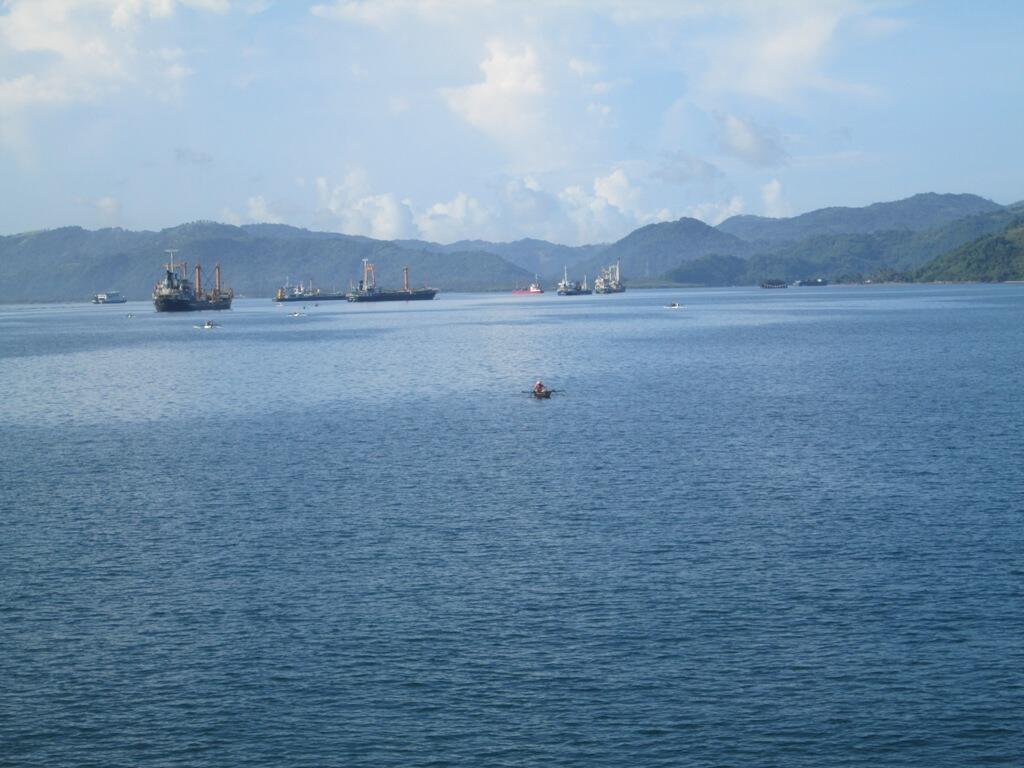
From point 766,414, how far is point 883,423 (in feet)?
27.9

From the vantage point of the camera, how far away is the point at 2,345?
180875mm

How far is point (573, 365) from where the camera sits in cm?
12319

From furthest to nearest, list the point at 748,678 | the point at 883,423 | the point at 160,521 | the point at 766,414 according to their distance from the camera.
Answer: the point at 766,414 < the point at 883,423 < the point at 160,521 < the point at 748,678

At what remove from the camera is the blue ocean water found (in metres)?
27.9

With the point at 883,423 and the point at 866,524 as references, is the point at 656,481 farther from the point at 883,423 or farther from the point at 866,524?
the point at 883,423

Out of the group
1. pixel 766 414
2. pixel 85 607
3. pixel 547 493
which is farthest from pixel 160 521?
pixel 766 414

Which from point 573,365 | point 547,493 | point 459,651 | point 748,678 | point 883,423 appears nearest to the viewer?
point 748,678

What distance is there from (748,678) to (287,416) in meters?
55.7

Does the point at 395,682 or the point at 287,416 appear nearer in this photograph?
the point at 395,682

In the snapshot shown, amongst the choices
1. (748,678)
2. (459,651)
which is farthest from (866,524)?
(459,651)

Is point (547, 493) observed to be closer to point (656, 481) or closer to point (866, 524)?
point (656, 481)

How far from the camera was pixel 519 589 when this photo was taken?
1480 inches

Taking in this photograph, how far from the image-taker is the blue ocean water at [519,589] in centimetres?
2788

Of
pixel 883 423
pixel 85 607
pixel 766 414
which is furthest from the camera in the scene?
pixel 766 414
